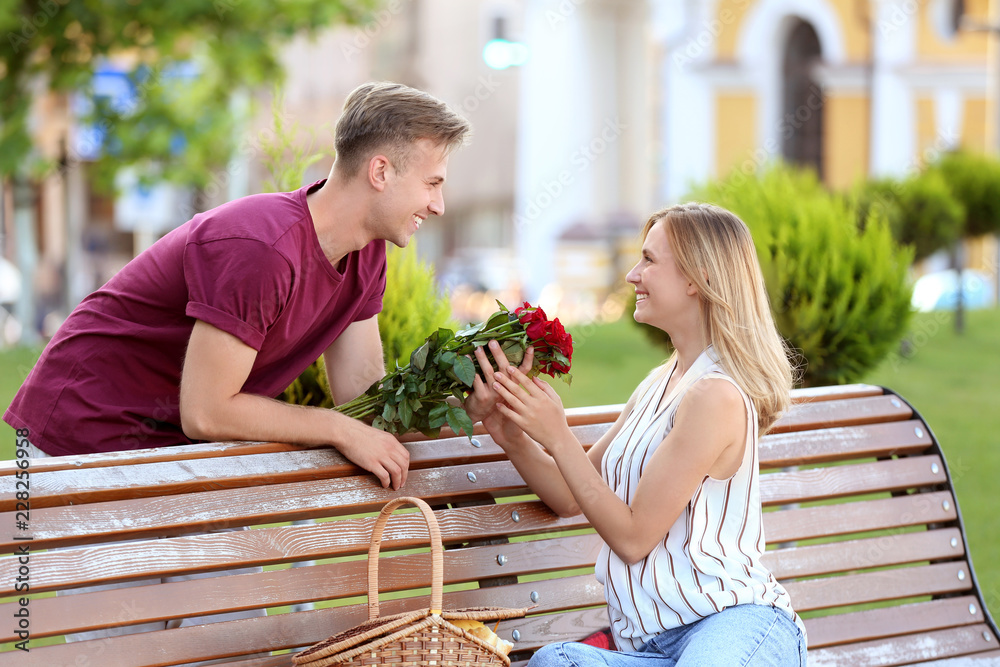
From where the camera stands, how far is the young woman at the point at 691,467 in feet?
8.57

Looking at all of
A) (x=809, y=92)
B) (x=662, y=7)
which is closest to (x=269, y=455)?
(x=662, y=7)

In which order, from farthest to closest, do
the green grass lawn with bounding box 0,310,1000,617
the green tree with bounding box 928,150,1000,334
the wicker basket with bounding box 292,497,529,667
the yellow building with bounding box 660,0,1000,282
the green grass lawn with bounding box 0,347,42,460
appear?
the yellow building with bounding box 660,0,1000,282, the green tree with bounding box 928,150,1000,334, the green grass lawn with bounding box 0,347,42,460, the green grass lawn with bounding box 0,310,1000,617, the wicker basket with bounding box 292,497,529,667

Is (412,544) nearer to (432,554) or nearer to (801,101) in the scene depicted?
(432,554)

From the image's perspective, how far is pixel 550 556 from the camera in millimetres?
3070

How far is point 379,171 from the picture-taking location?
280 cm

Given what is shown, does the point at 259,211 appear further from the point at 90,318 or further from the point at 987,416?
the point at 987,416

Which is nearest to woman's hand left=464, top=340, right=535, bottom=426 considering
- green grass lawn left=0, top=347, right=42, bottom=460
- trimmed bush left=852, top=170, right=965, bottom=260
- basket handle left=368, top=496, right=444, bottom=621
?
basket handle left=368, top=496, right=444, bottom=621

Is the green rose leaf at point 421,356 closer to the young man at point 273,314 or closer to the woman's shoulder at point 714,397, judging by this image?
the young man at point 273,314

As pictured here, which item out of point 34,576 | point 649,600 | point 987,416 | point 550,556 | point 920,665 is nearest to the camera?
point 34,576

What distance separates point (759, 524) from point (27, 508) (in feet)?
5.50

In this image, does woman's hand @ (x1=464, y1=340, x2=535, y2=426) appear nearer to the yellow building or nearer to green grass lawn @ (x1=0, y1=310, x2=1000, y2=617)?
green grass lawn @ (x1=0, y1=310, x2=1000, y2=617)

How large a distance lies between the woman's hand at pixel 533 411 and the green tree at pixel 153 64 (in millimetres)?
8296

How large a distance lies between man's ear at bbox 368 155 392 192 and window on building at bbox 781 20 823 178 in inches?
831

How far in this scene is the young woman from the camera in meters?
2.61
